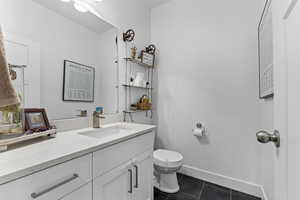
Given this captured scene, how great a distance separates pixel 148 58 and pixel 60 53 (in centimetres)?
118

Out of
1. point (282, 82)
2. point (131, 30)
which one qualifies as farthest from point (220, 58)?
point (282, 82)

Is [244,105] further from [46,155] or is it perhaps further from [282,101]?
[46,155]

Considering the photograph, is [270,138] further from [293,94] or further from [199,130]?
[199,130]

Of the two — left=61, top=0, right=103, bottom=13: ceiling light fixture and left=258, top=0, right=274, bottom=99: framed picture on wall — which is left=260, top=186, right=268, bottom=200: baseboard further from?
left=61, top=0, right=103, bottom=13: ceiling light fixture

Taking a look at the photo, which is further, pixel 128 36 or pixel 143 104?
pixel 143 104

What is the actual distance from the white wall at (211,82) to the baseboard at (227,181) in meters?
0.05

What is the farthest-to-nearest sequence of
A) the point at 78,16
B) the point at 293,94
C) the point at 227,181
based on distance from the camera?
the point at 227,181, the point at 78,16, the point at 293,94

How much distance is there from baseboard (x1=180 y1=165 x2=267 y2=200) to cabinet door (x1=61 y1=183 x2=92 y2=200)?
5.15ft

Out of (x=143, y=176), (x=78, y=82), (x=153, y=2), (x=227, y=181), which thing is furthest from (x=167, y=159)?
(x=153, y=2)

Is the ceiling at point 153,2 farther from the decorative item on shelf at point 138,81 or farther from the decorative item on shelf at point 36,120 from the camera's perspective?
the decorative item on shelf at point 36,120

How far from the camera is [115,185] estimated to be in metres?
0.93

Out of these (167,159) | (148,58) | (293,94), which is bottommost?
(167,159)

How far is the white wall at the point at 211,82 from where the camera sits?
1.60 meters

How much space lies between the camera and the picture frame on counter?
1980 mm
